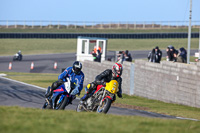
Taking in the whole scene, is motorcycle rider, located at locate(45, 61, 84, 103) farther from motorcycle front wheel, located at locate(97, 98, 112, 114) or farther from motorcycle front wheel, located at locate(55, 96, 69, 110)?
motorcycle front wheel, located at locate(97, 98, 112, 114)

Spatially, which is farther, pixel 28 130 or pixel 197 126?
pixel 197 126

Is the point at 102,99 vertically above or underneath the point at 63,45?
underneath

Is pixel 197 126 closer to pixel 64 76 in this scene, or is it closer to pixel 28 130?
pixel 28 130

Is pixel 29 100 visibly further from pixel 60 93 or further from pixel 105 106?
pixel 105 106

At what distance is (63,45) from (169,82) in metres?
49.9

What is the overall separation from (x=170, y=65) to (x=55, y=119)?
1177 centimetres

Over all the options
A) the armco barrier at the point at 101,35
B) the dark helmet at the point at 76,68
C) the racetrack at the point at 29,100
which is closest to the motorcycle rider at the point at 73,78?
the dark helmet at the point at 76,68

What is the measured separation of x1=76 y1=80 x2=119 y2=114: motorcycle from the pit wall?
22.8 ft

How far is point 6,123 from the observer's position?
7863 millimetres

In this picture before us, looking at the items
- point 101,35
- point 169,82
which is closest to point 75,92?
point 169,82

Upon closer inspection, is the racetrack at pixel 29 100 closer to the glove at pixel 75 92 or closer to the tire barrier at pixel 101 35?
the glove at pixel 75 92

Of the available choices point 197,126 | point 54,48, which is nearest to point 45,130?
point 197,126

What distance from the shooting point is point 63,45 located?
2704 inches

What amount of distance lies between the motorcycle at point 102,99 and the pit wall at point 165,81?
6935 millimetres
